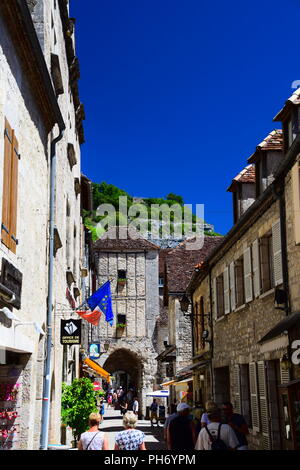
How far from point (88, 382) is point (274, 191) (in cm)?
649

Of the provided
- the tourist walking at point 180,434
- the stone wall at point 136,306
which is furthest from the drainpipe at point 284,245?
the stone wall at point 136,306

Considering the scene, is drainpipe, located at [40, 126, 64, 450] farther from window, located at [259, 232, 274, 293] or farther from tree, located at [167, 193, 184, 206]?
tree, located at [167, 193, 184, 206]

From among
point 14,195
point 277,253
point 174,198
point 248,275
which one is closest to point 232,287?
point 248,275

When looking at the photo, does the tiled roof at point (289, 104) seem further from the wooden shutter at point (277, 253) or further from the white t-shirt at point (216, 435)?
the white t-shirt at point (216, 435)

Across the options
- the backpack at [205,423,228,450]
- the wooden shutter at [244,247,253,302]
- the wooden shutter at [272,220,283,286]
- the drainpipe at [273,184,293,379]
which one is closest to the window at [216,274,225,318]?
the wooden shutter at [244,247,253,302]

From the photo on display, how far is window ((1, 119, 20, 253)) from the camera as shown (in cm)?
766

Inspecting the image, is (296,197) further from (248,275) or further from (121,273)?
(121,273)

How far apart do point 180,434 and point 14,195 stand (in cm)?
421

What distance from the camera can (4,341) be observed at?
760 cm

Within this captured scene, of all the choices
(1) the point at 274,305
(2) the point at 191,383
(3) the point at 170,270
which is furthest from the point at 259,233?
(3) the point at 170,270

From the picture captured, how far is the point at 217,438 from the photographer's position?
7.73 m

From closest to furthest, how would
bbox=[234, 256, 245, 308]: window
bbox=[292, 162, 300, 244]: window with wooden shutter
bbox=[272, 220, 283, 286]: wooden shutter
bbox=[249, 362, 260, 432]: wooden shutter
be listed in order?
bbox=[292, 162, 300, 244]: window with wooden shutter → bbox=[272, 220, 283, 286]: wooden shutter → bbox=[249, 362, 260, 432]: wooden shutter → bbox=[234, 256, 245, 308]: window

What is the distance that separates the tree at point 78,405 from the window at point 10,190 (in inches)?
276
